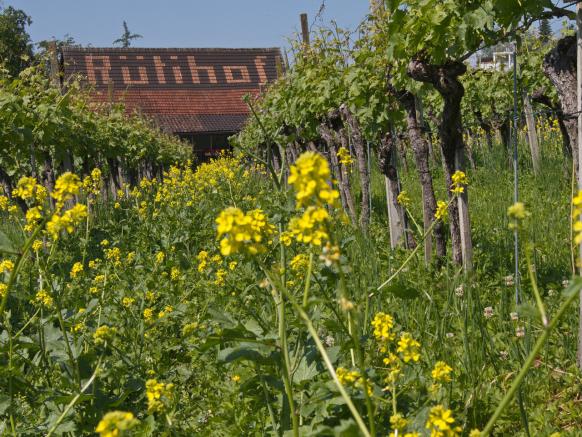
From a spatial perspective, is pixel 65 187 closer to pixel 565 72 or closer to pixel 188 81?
pixel 565 72

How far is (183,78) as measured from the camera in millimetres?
36719

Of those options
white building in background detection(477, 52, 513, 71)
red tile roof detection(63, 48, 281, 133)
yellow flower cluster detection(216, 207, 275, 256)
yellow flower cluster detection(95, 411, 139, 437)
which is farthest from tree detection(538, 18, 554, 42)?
red tile roof detection(63, 48, 281, 133)

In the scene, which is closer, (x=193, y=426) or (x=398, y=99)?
(x=193, y=426)

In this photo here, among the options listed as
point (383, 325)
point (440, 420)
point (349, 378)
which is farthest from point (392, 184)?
point (440, 420)

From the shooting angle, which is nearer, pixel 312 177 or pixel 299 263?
pixel 312 177

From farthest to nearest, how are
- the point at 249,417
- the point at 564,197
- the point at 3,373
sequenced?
the point at 564,197 < the point at 249,417 < the point at 3,373

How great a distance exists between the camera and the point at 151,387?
2.07 metres

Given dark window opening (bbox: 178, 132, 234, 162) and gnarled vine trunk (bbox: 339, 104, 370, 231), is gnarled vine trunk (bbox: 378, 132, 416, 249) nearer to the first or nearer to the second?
gnarled vine trunk (bbox: 339, 104, 370, 231)

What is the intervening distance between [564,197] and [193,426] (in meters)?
6.08

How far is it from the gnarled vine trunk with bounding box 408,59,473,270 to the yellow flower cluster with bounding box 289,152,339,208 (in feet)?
10.6

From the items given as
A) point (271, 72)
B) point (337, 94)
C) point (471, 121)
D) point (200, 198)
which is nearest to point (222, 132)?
point (271, 72)

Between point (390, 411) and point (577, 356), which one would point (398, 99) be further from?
point (390, 411)

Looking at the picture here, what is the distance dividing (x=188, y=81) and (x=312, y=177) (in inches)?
1431

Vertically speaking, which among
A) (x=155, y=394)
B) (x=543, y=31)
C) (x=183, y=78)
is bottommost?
(x=155, y=394)
